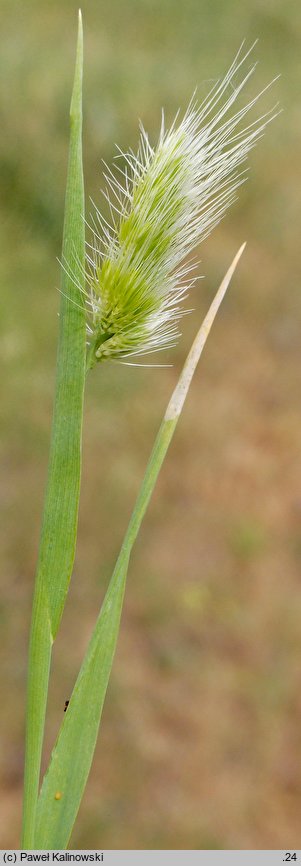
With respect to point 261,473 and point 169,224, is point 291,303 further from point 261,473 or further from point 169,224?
point 169,224

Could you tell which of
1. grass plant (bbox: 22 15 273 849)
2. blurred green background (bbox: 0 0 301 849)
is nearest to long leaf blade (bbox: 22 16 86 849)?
grass plant (bbox: 22 15 273 849)

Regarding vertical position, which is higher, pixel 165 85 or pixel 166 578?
pixel 165 85

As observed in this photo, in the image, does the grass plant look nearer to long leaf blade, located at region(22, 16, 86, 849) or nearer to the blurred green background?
long leaf blade, located at region(22, 16, 86, 849)

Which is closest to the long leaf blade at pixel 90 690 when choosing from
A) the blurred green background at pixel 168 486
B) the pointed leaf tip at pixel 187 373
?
the pointed leaf tip at pixel 187 373

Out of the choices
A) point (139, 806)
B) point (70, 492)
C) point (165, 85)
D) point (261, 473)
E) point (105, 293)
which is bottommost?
point (139, 806)

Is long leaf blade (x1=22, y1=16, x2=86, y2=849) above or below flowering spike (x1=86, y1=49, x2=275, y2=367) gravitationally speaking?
below

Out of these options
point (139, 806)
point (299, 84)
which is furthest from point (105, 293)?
point (299, 84)
